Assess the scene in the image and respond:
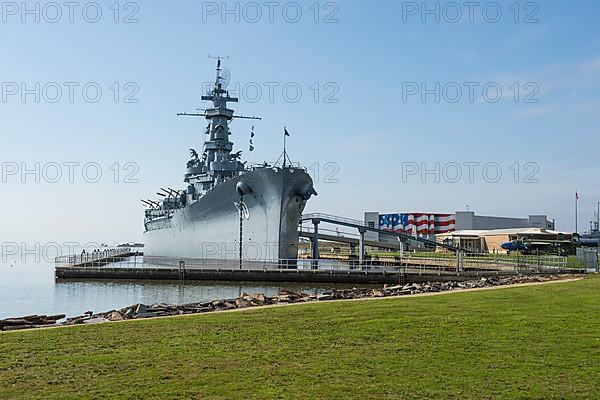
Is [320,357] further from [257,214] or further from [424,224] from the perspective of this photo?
[424,224]

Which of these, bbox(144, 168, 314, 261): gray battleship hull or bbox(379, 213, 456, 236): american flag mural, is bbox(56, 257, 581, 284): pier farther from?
bbox(379, 213, 456, 236): american flag mural

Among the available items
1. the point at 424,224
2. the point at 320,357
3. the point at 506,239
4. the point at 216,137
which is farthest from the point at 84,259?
the point at 424,224

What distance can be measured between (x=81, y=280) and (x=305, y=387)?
4196cm

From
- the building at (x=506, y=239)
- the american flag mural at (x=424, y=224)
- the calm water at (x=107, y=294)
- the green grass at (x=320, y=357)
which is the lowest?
the calm water at (x=107, y=294)

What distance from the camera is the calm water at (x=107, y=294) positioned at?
3125cm

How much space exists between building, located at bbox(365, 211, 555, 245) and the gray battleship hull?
2284 inches

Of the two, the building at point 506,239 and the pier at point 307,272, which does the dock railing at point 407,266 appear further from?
the building at point 506,239

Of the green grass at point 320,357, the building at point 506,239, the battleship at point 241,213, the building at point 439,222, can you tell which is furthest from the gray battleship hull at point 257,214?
the building at point 439,222

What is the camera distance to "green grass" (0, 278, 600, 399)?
26.9 ft

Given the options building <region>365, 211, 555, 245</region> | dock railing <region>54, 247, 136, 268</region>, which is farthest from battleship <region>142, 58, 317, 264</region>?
building <region>365, 211, 555, 245</region>

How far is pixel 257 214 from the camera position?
147 ft

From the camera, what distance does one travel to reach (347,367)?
946 centimetres

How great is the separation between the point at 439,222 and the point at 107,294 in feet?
263

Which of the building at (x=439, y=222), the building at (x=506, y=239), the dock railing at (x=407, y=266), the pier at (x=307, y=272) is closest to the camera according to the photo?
the pier at (x=307, y=272)
